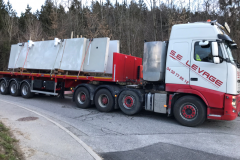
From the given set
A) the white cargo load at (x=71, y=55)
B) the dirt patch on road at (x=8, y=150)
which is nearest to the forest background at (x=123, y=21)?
the white cargo load at (x=71, y=55)

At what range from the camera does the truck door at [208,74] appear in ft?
19.7

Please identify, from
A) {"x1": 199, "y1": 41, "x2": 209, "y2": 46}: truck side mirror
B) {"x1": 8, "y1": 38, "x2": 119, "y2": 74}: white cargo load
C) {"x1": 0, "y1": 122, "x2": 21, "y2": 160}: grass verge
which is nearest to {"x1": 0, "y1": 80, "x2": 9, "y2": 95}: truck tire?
{"x1": 8, "y1": 38, "x2": 119, "y2": 74}: white cargo load

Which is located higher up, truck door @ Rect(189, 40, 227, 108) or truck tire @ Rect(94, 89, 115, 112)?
truck door @ Rect(189, 40, 227, 108)

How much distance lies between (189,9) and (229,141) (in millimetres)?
18152

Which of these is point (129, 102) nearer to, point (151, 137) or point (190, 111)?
point (190, 111)

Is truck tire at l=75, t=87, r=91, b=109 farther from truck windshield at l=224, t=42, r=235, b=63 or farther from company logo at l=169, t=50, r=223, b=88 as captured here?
truck windshield at l=224, t=42, r=235, b=63

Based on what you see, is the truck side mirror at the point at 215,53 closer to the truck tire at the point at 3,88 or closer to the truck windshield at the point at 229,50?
the truck windshield at the point at 229,50

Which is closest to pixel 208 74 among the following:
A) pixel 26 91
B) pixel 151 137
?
pixel 151 137

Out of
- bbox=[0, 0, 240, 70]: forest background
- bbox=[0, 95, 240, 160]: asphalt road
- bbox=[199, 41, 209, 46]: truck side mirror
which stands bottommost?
bbox=[0, 95, 240, 160]: asphalt road

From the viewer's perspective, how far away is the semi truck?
237 inches

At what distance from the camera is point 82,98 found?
31.6 ft

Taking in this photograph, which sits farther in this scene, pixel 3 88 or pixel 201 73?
pixel 3 88

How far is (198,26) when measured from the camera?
21.4 feet

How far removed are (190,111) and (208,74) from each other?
4.48 feet
